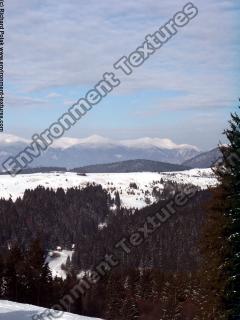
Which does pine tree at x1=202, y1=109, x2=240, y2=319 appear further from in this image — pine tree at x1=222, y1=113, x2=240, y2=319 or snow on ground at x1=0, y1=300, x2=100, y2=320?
snow on ground at x1=0, y1=300, x2=100, y2=320

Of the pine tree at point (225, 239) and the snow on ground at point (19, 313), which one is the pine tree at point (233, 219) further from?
the snow on ground at point (19, 313)

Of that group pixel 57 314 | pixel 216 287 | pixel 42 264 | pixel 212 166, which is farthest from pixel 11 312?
pixel 42 264

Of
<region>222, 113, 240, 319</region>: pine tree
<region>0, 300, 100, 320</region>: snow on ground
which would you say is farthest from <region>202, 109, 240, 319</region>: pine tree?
<region>0, 300, 100, 320</region>: snow on ground

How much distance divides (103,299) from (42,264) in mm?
37363

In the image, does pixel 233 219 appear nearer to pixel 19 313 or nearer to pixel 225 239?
pixel 225 239

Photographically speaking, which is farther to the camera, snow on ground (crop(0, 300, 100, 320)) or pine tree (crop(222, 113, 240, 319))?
snow on ground (crop(0, 300, 100, 320))

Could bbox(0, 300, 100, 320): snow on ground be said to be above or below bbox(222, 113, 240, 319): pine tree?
below

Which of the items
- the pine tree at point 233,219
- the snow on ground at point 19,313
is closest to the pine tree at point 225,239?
the pine tree at point 233,219

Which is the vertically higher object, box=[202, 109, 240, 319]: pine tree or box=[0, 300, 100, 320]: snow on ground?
box=[202, 109, 240, 319]: pine tree

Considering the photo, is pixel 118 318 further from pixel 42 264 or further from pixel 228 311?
pixel 228 311

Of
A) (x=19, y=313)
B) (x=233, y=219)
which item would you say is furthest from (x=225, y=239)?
(x=19, y=313)

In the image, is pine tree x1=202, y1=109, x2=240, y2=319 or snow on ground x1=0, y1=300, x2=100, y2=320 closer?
pine tree x1=202, y1=109, x2=240, y2=319

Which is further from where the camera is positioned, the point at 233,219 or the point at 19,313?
the point at 19,313

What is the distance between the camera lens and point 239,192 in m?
27.3
